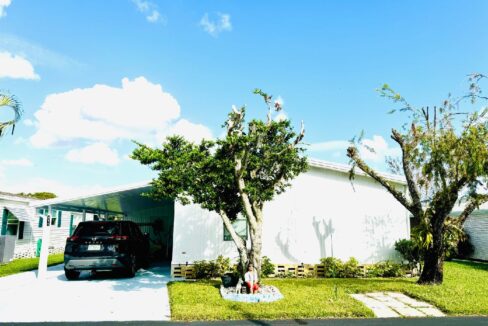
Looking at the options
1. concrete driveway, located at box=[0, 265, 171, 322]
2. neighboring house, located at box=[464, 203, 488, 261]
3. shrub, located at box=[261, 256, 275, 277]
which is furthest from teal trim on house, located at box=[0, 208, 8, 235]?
neighboring house, located at box=[464, 203, 488, 261]

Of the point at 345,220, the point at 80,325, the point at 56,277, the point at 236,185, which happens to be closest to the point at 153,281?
the point at 56,277

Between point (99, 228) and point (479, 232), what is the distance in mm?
17060

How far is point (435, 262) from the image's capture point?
420 inches

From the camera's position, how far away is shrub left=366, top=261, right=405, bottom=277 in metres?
12.6

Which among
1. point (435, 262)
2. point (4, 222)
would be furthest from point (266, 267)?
point (4, 222)

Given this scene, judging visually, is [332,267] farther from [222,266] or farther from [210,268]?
[210,268]

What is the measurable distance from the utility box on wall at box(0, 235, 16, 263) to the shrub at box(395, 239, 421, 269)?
660 inches

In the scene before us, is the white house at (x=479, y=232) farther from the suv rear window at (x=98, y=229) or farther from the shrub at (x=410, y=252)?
the suv rear window at (x=98, y=229)

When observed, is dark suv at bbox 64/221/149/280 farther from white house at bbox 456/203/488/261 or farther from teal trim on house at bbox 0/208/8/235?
white house at bbox 456/203/488/261

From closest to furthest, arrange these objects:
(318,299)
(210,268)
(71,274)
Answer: (318,299) → (71,274) → (210,268)

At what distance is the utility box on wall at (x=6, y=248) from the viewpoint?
16969 mm

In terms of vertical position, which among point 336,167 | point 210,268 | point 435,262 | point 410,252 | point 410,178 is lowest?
point 210,268

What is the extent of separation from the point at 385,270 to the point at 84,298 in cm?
933

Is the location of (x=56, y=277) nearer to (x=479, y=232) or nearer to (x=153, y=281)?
(x=153, y=281)
